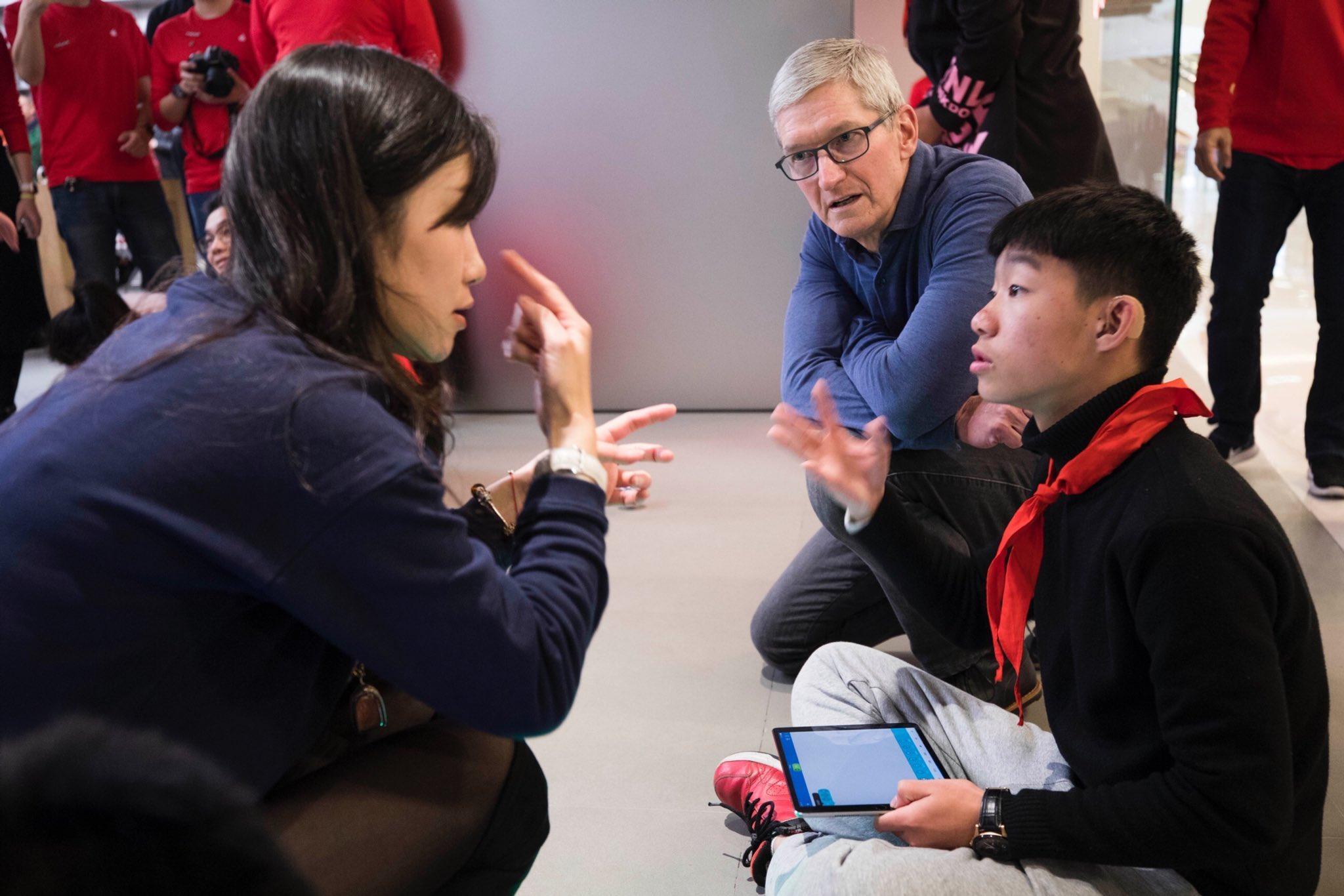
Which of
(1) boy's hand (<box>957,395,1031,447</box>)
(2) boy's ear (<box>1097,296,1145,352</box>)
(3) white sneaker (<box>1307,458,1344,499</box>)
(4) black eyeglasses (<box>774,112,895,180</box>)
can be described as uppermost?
(4) black eyeglasses (<box>774,112,895,180</box>)

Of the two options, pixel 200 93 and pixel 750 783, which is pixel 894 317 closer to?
pixel 750 783

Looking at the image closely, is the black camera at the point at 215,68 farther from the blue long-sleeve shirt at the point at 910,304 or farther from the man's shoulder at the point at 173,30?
the blue long-sleeve shirt at the point at 910,304

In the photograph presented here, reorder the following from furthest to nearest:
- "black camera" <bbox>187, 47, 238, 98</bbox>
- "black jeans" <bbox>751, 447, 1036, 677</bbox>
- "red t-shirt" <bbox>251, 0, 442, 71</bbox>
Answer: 1. "black camera" <bbox>187, 47, 238, 98</bbox>
2. "red t-shirt" <bbox>251, 0, 442, 71</bbox>
3. "black jeans" <bbox>751, 447, 1036, 677</bbox>

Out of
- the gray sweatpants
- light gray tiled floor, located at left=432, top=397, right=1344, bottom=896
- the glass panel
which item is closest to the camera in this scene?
the gray sweatpants

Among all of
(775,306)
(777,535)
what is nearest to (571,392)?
(777,535)

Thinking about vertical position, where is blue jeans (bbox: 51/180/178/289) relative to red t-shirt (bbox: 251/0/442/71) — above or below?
below

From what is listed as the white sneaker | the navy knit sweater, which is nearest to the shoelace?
the navy knit sweater

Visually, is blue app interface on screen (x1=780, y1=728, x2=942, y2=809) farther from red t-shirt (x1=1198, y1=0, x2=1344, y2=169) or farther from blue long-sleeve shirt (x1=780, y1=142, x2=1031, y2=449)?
red t-shirt (x1=1198, y1=0, x2=1344, y2=169)

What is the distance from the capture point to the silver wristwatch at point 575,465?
104 centimetres

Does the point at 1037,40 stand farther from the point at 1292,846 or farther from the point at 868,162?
the point at 1292,846

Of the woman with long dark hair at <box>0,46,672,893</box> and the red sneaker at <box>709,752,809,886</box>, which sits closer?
the woman with long dark hair at <box>0,46,672,893</box>

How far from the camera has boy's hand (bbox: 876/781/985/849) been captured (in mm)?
1169

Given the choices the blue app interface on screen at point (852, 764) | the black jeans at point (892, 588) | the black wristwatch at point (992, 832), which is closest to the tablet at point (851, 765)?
the blue app interface on screen at point (852, 764)

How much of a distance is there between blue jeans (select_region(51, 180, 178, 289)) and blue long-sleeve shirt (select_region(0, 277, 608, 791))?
10.9 ft
